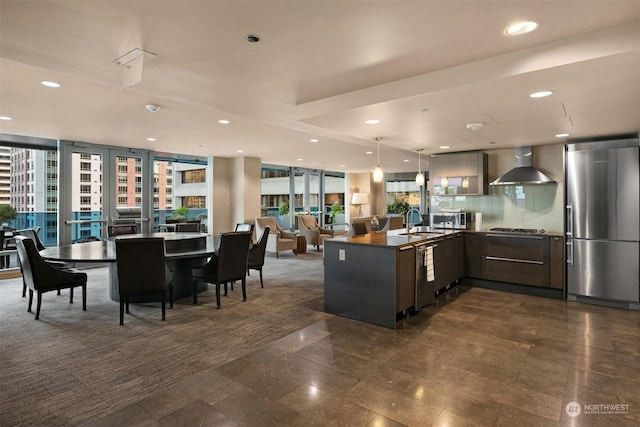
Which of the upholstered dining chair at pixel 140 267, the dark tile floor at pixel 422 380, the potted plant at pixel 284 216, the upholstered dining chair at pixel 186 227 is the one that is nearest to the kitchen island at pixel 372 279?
the dark tile floor at pixel 422 380

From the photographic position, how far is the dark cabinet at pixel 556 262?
482 centimetres

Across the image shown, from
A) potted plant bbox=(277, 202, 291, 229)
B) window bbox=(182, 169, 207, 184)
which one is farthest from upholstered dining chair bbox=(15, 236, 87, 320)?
potted plant bbox=(277, 202, 291, 229)

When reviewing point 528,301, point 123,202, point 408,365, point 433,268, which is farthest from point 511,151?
point 123,202

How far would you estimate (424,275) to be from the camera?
4184mm

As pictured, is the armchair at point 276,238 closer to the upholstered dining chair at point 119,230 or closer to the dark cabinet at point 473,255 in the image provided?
the upholstered dining chair at point 119,230

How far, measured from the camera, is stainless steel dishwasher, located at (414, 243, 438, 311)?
4.07 metres

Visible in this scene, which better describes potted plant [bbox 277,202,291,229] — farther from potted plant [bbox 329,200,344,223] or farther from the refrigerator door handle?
the refrigerator door handle

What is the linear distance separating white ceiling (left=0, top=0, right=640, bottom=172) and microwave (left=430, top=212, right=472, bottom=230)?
166cm

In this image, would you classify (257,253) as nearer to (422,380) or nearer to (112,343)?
(112,343)

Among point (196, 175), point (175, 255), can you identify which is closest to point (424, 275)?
point (175, 255)

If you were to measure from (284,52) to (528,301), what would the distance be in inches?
173

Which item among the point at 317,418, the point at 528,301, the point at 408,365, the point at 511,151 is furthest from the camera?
the point at 511,151

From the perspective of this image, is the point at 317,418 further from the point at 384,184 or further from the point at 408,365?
the point at 384,184

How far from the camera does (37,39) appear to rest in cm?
239
